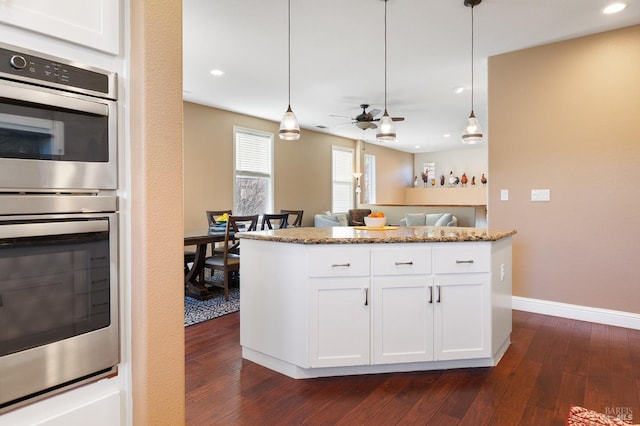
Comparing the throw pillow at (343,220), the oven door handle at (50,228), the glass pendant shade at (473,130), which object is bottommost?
the throw pillow at (343,220)

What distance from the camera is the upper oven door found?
34.2 inches

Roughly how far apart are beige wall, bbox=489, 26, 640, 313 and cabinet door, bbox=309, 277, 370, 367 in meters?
2.36

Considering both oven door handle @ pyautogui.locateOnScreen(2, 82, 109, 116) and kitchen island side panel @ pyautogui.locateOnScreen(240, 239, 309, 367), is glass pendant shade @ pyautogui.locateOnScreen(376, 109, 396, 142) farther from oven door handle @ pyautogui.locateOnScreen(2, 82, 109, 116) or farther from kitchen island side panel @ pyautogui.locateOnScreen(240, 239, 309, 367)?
oven door handle @ pyautogui.locateOnScreen(2, 82, 109, 116)

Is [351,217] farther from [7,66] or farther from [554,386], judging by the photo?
[7,66]

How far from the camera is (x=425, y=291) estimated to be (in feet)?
7.56

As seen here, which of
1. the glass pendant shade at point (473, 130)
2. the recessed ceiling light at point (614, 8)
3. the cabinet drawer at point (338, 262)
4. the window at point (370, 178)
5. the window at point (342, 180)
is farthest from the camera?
the window at point (370, 178)

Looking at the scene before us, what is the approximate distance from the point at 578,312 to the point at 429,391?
7.40ft

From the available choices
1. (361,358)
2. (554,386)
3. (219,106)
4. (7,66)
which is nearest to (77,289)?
(7,66)

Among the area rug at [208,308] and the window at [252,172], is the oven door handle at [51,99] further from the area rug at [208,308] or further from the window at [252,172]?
the window at [252,172]

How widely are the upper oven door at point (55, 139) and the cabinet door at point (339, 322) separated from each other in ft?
4.67

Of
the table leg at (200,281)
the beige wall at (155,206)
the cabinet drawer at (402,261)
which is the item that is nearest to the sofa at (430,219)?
the table leg at (200,281)

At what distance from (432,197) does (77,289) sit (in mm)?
10500

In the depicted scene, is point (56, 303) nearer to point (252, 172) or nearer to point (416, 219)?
point (252, 172)

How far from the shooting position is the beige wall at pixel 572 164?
327cm
